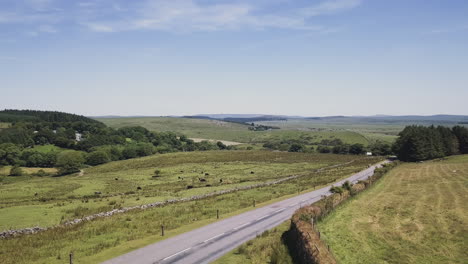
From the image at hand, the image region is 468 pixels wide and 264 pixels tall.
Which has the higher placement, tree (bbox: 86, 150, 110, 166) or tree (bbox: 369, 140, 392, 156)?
tree (bbox: 369, 140, 392, 156)

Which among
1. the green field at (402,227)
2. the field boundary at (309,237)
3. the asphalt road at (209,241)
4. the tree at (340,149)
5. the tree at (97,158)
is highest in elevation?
the field boundary at (309,237)

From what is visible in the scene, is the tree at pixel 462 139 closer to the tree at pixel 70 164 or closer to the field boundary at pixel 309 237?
the field boundary at pixel 309 237

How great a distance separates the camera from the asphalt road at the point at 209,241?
24203 mm

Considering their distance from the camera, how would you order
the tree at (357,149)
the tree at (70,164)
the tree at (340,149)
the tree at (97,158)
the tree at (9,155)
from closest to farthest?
the tree at (70,164) < the tree at (9,155) < the tree at (97,158) < the tree at (357,149) < the tree at (340,149)

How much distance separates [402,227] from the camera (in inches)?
1196

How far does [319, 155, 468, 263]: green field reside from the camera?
2359 centimetres

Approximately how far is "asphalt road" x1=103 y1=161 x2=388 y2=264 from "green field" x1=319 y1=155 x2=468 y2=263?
6.17m

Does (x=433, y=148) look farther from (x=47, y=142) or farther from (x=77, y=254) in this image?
(x=47, y=142)

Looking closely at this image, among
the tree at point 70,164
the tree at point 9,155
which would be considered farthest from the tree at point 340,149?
the tree at point 9,155

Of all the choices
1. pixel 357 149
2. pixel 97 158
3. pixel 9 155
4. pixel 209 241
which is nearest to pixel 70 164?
pixel 97 158

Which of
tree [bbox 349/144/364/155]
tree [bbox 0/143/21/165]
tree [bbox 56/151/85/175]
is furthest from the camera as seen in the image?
tree [bbox 349/144/364/155]

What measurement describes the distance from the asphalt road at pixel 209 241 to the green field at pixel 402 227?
20.2ft

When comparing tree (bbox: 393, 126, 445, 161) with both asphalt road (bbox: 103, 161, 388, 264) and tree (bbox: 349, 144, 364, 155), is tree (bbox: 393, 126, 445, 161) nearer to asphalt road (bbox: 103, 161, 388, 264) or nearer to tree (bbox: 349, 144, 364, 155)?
tree (bbox: 349, 144, 364, 155)

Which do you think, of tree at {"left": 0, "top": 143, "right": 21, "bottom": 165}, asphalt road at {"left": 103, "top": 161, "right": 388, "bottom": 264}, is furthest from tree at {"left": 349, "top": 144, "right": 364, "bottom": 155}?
tree at {"left": 0, "top": 143, "right": 21, "bottom": 165}
